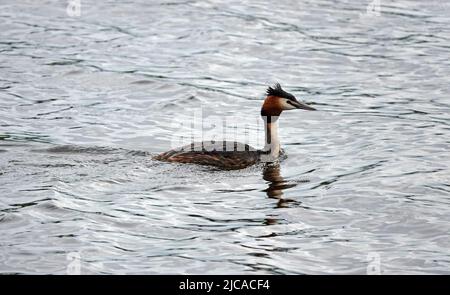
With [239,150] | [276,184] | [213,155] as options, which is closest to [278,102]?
[239,150]

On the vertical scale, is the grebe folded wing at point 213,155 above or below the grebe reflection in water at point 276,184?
above

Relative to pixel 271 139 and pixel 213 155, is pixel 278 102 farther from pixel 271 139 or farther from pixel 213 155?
pixel 213 155

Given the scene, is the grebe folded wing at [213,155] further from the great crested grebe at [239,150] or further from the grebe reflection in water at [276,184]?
the grebe reflection in water at [276,184]

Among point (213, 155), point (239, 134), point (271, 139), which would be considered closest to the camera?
point (213, 155)

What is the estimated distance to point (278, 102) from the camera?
1462 cm

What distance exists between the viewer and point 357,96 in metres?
17.6

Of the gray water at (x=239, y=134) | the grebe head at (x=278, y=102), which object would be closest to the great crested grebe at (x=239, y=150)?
the grebe head at (x=278, y=102)

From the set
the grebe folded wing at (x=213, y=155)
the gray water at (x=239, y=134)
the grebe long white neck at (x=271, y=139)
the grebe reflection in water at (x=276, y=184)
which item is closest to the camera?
the gray water at (x=239, y=134)

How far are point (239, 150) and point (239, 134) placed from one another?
1.63 metres

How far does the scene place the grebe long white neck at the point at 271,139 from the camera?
14.4 meters

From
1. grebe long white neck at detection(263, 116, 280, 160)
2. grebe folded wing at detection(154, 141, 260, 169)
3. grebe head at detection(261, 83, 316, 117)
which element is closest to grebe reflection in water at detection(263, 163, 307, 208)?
grebe long white neck at detection(263, 116, 280, 160)

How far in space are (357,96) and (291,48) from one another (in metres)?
3.43

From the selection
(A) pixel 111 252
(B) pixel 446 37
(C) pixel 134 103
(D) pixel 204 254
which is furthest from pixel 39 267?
(B) pixel 446 37

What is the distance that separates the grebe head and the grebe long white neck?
98 millimetres
